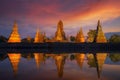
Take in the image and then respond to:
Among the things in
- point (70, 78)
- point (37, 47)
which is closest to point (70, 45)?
point (37, 47)

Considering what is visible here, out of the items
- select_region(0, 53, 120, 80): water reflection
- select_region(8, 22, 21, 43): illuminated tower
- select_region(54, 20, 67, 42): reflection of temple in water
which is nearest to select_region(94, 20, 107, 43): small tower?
select_region(54, 20, 67, 42): reflection of temple in water

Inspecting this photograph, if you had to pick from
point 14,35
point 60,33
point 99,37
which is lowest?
point 99,37

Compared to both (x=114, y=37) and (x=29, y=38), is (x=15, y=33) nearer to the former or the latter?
(x=114, y=37)

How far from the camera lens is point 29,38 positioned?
16100 cm

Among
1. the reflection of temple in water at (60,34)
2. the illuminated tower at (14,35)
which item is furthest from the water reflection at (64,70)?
the reflection of temple in water at (60,34)

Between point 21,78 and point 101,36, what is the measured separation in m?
70.5

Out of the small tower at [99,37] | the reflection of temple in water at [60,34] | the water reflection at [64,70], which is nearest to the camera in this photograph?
the water reflection at [64,70]

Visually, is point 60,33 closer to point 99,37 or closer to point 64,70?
point 99,37

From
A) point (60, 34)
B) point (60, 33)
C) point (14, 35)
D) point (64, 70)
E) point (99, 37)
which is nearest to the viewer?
point (64, 70)

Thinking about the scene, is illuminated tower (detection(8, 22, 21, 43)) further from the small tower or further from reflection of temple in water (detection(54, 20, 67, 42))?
the small tower

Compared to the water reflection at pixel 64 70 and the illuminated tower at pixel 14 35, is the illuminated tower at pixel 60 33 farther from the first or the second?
the water reflection at pixel 64 70

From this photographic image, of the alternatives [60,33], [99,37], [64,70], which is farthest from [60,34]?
[64,70]

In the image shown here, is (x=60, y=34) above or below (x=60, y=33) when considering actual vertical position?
below

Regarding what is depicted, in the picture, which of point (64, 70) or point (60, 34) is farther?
point (60, 34)
